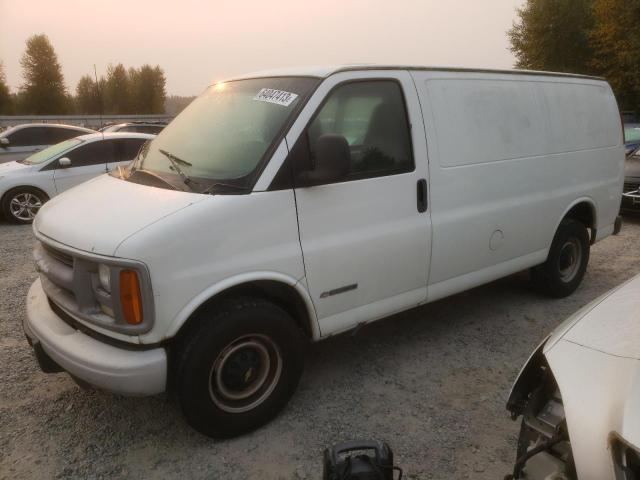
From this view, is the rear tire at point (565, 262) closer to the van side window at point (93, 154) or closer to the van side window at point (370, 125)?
the van side window at point (370, 125)

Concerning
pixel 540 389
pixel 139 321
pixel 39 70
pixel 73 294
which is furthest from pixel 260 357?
pixel 39 70

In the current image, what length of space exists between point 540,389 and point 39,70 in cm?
7216

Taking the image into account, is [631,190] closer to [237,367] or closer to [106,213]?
[237,367]

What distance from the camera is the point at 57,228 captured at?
9.28ft

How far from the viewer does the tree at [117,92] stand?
78.9m

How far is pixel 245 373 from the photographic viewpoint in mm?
2879

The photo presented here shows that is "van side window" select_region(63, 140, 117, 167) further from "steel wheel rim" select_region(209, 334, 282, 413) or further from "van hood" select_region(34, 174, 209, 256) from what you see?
"steel wheel rim" select_region(209, 334, 282, 413)

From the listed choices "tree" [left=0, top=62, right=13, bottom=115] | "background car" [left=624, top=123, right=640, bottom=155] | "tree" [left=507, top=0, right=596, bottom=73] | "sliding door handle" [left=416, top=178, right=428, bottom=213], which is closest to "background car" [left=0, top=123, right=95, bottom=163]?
"sliding door handle" [left=416, top=178, right=428, bottom=213]

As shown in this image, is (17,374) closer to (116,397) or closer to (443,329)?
(116,397)

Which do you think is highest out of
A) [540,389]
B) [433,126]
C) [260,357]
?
[433,126]

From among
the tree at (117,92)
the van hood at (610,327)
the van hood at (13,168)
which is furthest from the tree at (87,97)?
the van hood at (610,327)

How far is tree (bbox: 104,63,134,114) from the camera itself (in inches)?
3108

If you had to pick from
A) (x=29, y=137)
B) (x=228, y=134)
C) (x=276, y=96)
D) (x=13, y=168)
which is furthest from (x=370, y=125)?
(x=29, y=137)

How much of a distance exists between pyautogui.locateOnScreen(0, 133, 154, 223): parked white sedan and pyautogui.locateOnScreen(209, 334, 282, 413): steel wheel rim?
7.07 m
